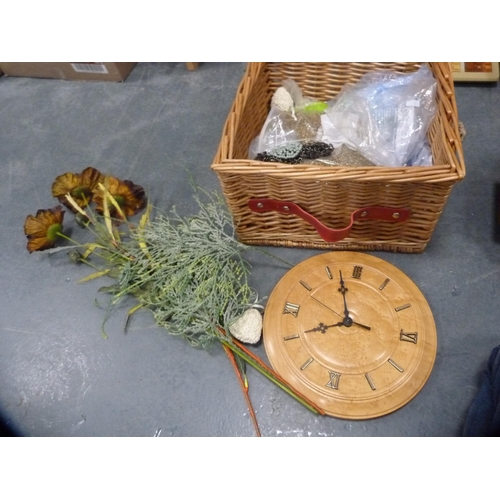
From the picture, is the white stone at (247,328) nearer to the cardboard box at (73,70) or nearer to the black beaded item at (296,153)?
the black beaded item at (296,153)

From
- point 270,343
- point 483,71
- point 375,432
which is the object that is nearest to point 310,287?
point 270,343

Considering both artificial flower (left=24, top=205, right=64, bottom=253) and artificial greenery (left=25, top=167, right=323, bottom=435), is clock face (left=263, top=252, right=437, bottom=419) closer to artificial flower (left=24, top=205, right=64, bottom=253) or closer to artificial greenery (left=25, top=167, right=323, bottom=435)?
artificial greenery (left=25, top=167, right=323, bottom=435)

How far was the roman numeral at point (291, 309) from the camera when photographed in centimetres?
89

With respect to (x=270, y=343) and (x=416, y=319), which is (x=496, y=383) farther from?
(x=270, y=343)

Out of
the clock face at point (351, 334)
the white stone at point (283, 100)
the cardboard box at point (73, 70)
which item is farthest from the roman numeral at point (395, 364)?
the cardboard box at point (73, 70)

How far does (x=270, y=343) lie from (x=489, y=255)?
58 centimetres

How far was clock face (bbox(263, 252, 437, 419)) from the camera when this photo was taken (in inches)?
31.6

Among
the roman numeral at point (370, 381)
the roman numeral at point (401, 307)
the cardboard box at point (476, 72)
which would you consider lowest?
the roman numeral at point (370, 381)

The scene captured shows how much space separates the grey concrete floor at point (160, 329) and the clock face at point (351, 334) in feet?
0.17

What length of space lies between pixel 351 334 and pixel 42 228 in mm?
797

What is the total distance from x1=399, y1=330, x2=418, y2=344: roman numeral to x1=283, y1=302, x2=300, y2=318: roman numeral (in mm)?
221

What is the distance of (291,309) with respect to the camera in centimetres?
89

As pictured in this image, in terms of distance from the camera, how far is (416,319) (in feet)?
2.83

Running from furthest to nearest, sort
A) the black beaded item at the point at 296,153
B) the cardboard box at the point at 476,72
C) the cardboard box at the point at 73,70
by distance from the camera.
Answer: the cardboard box at the point at 73,70 < the cardboard box at the point at 476,72 < the black beaded item at the point at 296,153
